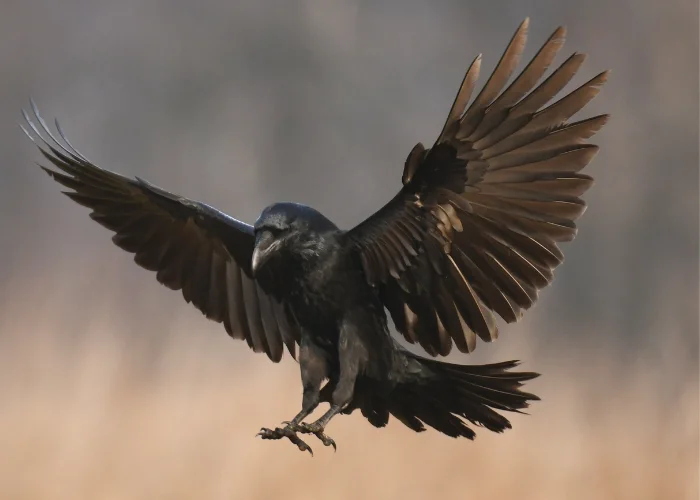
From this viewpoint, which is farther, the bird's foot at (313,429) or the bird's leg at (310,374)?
the bird's leg at (310,374)

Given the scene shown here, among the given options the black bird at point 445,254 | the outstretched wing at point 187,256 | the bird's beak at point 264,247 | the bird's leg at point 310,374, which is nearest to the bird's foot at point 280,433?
the black bird at point 445,254

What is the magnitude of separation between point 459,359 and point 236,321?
960 mm

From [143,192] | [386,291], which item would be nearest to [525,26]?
[386,291]

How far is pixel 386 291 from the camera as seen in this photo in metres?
1.48

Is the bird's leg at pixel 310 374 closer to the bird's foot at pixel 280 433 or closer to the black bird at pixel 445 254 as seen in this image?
the black bird at pixel 445 254

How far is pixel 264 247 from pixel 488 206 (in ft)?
1.20

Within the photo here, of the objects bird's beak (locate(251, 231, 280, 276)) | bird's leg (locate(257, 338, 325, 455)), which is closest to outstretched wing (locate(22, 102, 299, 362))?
bird's leg (locate(257, 338, 325, 455))

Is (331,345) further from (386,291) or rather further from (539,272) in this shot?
(539,272)

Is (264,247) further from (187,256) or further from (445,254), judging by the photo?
(187,256)

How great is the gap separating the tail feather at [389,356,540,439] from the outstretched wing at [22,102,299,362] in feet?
0.97

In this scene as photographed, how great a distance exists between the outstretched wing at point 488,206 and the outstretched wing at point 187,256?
0.36 m

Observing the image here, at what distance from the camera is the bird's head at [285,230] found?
53.7 inches

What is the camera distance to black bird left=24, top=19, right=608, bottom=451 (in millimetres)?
1286

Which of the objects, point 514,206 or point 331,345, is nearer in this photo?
point 514,206
